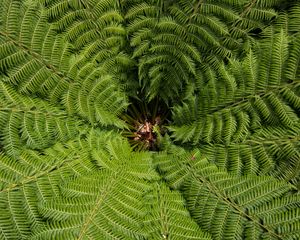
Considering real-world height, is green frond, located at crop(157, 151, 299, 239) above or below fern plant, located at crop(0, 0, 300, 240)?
below

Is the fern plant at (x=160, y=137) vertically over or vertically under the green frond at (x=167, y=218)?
over

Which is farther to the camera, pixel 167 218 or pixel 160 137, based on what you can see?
pixel 160 137

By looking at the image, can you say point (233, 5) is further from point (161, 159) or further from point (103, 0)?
point (161, 159)

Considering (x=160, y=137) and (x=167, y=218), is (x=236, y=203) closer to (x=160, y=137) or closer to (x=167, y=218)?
(x=167, y=218)

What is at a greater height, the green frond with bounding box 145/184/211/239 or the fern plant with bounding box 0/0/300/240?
the fern plant with bounding box 0/0/300/240

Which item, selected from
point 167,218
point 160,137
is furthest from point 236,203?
point 160,137

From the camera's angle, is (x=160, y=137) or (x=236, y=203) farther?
(x=160, y=137)

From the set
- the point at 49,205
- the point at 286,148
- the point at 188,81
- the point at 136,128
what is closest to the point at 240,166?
the point at 286,148

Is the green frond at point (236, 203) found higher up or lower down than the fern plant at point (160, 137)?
lower down
